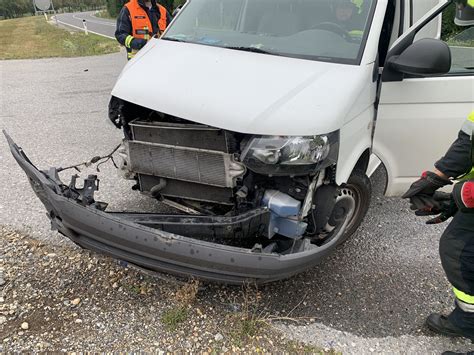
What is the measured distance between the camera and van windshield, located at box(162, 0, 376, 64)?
9.71 ft

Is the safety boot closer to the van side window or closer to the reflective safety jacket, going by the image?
the reflective safety jacket

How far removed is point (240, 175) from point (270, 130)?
1.22ft

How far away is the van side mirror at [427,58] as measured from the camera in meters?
2.52

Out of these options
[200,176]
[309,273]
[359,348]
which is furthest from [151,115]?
[359,348]

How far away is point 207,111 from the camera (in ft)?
8.02

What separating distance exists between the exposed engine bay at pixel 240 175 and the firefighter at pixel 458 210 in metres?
0.54

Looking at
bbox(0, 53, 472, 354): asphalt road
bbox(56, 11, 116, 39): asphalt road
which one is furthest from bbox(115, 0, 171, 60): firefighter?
bbox(56, 11, 116, 39): asphalt road

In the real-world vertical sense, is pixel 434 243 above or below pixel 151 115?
below

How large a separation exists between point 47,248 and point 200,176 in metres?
1.58

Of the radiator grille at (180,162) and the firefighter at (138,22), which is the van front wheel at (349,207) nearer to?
the radiator grille at (180,162)

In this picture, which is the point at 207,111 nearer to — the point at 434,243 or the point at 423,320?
the point at 423,320

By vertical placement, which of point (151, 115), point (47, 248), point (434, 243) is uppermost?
point (151, 115)

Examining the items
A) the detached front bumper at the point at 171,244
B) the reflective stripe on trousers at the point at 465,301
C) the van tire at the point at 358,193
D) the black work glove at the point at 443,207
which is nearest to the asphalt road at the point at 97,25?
the van tire at the point at 358,193

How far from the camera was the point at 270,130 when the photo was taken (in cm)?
234
